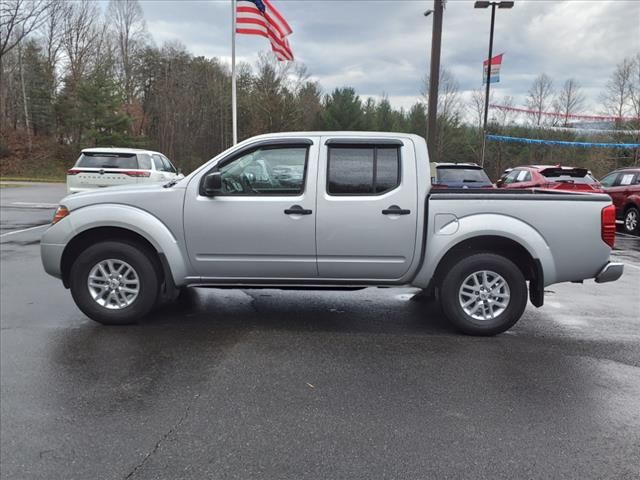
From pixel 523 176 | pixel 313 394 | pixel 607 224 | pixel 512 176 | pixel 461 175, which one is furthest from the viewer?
pixel 512 176

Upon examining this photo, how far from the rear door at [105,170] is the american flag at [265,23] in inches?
198

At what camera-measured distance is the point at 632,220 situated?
1351 centimetres

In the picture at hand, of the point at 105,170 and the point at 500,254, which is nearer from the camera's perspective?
the point at 500,254

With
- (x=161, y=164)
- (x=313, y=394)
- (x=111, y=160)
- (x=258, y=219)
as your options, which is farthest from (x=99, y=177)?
(x=313, y=394)

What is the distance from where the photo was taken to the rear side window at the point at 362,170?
196 inches

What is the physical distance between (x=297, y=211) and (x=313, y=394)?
185cm

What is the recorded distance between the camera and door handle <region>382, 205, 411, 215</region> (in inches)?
192

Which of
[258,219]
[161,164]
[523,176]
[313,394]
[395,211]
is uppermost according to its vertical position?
[161,164]

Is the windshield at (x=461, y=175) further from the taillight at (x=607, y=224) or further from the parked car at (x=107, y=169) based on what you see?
the parked car at (x=107, y=169)

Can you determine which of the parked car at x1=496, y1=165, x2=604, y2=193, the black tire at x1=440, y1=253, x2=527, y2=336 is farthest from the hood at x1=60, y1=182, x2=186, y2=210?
the parked car at x1=496, y1=165, x2=604, y2=193

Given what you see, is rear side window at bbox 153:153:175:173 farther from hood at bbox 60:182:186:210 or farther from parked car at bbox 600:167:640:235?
parked car at bbox 600:167:640:235

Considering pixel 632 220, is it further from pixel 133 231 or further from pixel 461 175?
pixel 133 231

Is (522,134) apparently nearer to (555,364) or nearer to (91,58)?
(555,364)

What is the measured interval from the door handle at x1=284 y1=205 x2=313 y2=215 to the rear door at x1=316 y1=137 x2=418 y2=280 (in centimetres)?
12
